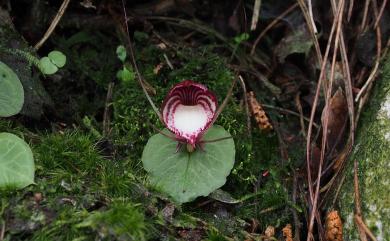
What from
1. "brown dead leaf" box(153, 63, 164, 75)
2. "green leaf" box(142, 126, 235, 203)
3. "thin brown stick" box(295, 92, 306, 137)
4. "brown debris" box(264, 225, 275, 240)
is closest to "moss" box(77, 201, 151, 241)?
"green leaf" box(142, 126, 235, 203)

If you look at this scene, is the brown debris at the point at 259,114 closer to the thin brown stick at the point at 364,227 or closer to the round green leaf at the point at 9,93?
the thin brown stick at the point at 364,227

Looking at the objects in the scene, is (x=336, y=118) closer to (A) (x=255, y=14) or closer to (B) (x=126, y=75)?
(A) (x=255, y=14)

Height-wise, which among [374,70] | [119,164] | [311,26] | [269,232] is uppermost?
[311,26]

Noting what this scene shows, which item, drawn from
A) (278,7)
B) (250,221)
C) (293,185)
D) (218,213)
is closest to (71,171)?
(218,213)

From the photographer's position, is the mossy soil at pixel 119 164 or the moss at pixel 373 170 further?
the moss at pixel 373 170

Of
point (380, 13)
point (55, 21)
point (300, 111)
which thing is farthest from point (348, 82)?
point (55, 21)

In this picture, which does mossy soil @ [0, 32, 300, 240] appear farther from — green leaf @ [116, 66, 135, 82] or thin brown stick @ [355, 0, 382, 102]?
thin brown stick @ [355, 0, 382, 102]

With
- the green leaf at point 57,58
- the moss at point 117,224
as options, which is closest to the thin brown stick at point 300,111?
the moss at point 117,224
